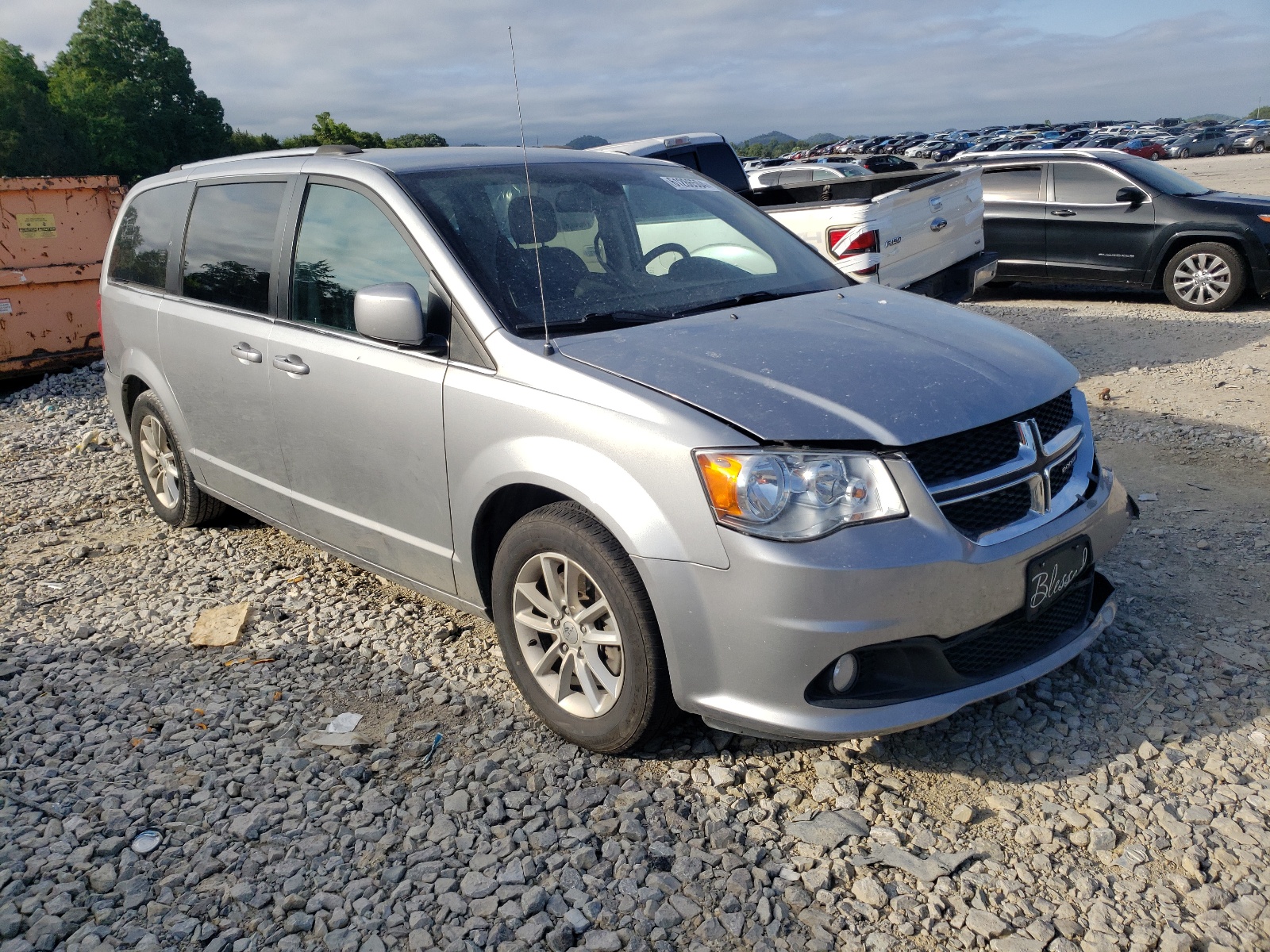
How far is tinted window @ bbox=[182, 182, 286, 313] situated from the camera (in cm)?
423

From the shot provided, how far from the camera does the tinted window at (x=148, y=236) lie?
505 cm

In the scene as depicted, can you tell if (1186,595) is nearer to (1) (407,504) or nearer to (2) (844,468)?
(2) (844,468)

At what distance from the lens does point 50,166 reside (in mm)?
48750

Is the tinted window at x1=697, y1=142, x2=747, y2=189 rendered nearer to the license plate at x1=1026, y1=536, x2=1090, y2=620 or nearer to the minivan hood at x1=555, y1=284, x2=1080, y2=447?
the minivan hood at x1=555, y1=284, x2=1080, y2=447

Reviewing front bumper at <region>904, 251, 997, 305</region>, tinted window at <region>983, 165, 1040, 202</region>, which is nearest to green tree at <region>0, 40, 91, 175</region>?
tinted window at <region>983, 165, 1040, 202</region>

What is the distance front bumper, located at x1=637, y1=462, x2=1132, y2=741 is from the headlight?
0.04 meters

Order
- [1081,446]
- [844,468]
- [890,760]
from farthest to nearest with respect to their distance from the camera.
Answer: [1081,446] < [890,760] < [844,468]

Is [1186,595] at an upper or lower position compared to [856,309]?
lower

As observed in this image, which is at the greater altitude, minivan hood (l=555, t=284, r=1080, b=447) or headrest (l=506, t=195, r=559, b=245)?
headrest (l=506, t=195, r=559, b=245)

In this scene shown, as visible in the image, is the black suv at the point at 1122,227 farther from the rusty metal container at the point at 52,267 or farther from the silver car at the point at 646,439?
the rusty metal container at the point at 52,267

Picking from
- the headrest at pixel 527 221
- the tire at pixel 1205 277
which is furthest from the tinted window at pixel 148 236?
the tire at pixel 1205 277

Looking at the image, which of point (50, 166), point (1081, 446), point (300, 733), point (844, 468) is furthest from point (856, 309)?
point (50, 166)

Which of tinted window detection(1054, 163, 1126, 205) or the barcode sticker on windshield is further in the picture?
tinted window detection(1054, 163, 1126, 205)

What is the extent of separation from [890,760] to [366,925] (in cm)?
161
